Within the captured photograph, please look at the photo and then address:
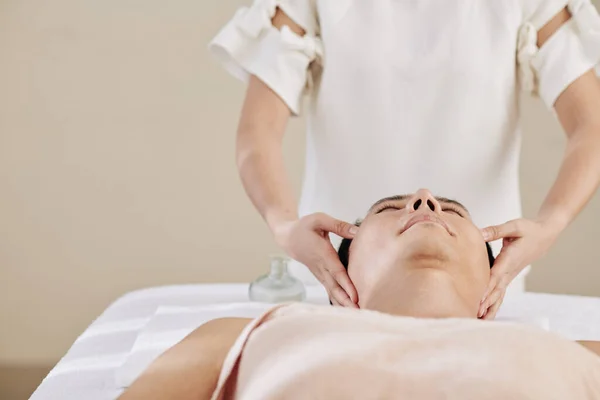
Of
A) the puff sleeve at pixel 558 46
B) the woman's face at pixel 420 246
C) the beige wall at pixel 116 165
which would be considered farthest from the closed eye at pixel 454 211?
the beige wall at pixel 116 165

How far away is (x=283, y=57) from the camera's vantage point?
182 centimetres

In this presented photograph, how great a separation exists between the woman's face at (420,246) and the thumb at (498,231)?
2 cm

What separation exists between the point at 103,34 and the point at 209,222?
0.81 metres

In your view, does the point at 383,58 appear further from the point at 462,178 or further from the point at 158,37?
the point at 158,37

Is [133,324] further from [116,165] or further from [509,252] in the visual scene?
[116,165]

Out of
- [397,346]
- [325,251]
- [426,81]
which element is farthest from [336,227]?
[426,81]

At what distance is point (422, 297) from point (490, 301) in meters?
0.16

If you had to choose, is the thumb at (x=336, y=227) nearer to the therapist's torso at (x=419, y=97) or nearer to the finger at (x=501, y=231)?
the finger at (x=501, y=231)

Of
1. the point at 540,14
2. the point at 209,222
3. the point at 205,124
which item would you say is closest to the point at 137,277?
the point at 209,222

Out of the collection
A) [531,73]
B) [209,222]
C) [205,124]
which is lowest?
[209,222]

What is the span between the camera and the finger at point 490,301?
1.34m

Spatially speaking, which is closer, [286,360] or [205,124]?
[286,360]

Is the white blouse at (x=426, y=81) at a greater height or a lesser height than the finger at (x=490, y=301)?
greater

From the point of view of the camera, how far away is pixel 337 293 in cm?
140
